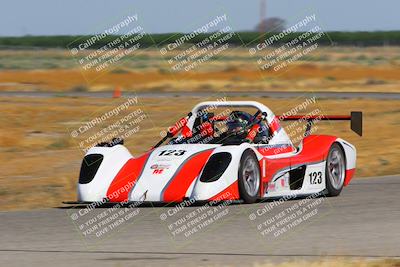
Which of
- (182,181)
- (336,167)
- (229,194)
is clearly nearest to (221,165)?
(229,194)

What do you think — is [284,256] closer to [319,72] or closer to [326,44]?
[319,72]

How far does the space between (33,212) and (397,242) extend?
5.10 meters

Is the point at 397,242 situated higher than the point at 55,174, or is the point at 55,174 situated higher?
the point at 55,174

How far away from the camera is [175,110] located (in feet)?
117

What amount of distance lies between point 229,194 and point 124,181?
1423 mm

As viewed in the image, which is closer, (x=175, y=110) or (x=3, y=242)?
(x=3, y=242)

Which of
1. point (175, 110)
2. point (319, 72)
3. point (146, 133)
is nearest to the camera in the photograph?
point (146, 133)

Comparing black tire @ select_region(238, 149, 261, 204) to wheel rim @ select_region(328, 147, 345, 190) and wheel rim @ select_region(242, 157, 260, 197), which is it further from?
wheel rim @ select_region(328, 147, 345, 190)

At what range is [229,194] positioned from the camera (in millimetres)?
14352

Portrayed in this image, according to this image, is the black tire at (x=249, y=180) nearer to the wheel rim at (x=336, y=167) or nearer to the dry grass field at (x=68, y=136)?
the wheel rim at (x=336, y=167)

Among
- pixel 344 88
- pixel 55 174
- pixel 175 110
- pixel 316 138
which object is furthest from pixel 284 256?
pixel 344 88

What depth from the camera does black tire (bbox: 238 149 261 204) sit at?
1448cm

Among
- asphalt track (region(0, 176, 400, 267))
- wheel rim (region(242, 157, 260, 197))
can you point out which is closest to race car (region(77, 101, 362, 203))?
wheel rim (region(242, 157, 260, 197))

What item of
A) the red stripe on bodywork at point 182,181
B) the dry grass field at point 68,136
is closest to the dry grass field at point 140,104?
the dry grass field at point 68,136
